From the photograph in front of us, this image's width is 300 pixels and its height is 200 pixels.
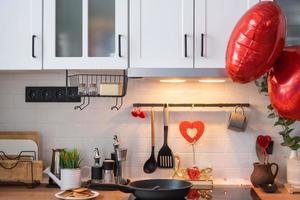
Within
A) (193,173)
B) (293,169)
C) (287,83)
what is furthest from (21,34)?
(287,83)

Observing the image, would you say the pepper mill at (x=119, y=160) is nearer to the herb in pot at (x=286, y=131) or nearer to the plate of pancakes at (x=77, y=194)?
the plate of pancakes at (x=77, y=194)

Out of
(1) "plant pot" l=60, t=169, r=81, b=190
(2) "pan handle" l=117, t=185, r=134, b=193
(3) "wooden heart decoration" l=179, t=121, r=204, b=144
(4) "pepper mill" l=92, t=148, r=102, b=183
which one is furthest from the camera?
(3) "wooden heart decoration" l=179, t=121, r=204, b=144

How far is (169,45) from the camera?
223 cm

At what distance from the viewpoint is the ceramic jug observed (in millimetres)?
2357

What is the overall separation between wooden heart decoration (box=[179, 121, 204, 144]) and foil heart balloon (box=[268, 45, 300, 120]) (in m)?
1.59

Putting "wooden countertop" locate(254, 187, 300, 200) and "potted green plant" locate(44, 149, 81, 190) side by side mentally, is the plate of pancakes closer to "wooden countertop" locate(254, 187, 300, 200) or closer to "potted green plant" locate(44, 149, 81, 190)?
"potted green plant" locate(44, 149, 81, 190)

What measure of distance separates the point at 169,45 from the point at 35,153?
101 centimetres

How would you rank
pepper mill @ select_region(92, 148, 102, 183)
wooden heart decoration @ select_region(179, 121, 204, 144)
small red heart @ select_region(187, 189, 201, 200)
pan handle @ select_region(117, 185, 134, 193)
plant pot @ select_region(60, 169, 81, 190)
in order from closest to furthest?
pan handle @ select_region(117, 185, 134, 193) < small red heart @ select_region(187, 189, 201, 200) < plant pot @ select_region(60, 169, 81, 190) < pepper mill @ select_region(92, 148, 102, 183) < wooden heart decoration @ select_region(179, 121, 204, 144)

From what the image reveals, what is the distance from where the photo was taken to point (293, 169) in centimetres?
233

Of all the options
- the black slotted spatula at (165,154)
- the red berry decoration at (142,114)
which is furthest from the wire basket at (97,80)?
the black slotted spatula at (165,154)

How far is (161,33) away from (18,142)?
1056 millimetres

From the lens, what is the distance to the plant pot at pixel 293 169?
2314 millimetres

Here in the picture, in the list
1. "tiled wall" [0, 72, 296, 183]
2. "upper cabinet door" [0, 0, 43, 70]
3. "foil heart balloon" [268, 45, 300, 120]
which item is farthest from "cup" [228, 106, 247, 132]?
"foil heart balloon" [268, 45, 300, 120]

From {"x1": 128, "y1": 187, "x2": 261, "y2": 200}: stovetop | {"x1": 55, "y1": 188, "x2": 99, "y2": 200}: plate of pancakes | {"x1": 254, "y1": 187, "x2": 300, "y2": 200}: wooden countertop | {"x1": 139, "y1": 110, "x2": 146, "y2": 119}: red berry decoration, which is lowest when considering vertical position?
{"x1": 128, "y1": 187, "x2": 261, "y2": 200}: stovetop
